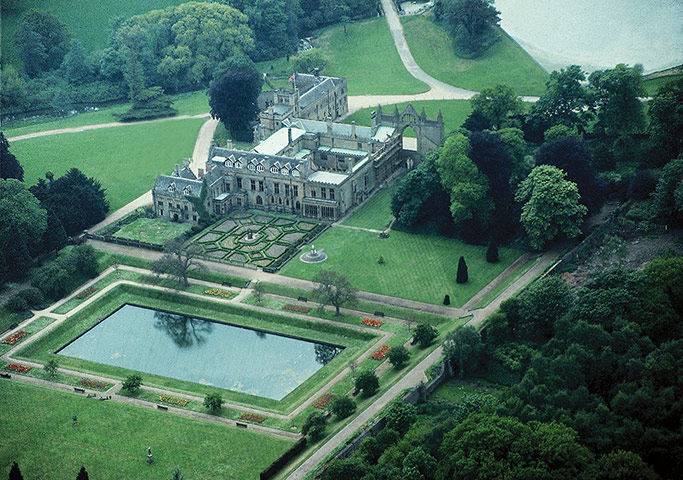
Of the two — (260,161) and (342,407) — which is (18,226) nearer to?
(260,161)

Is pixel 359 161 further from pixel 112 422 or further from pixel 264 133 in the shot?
pixel 112 422

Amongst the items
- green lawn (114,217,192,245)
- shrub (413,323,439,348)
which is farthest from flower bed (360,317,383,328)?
green lawn (114,217,192,245)

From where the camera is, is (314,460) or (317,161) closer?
(314,460)

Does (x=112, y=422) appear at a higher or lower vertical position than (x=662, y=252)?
lower

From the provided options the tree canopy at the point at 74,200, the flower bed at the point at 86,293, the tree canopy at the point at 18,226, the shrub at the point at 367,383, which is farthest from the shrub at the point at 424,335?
the tree canopy at the point at 74,200

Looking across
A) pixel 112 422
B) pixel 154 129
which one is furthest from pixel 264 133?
pixel 112 422

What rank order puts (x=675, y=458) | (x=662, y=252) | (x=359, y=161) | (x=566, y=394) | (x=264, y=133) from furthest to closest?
(x=264, y=133) → (x=359, y=161) → (x=662, y=252) → (x=566, y=394) → (x=675, y=458)
